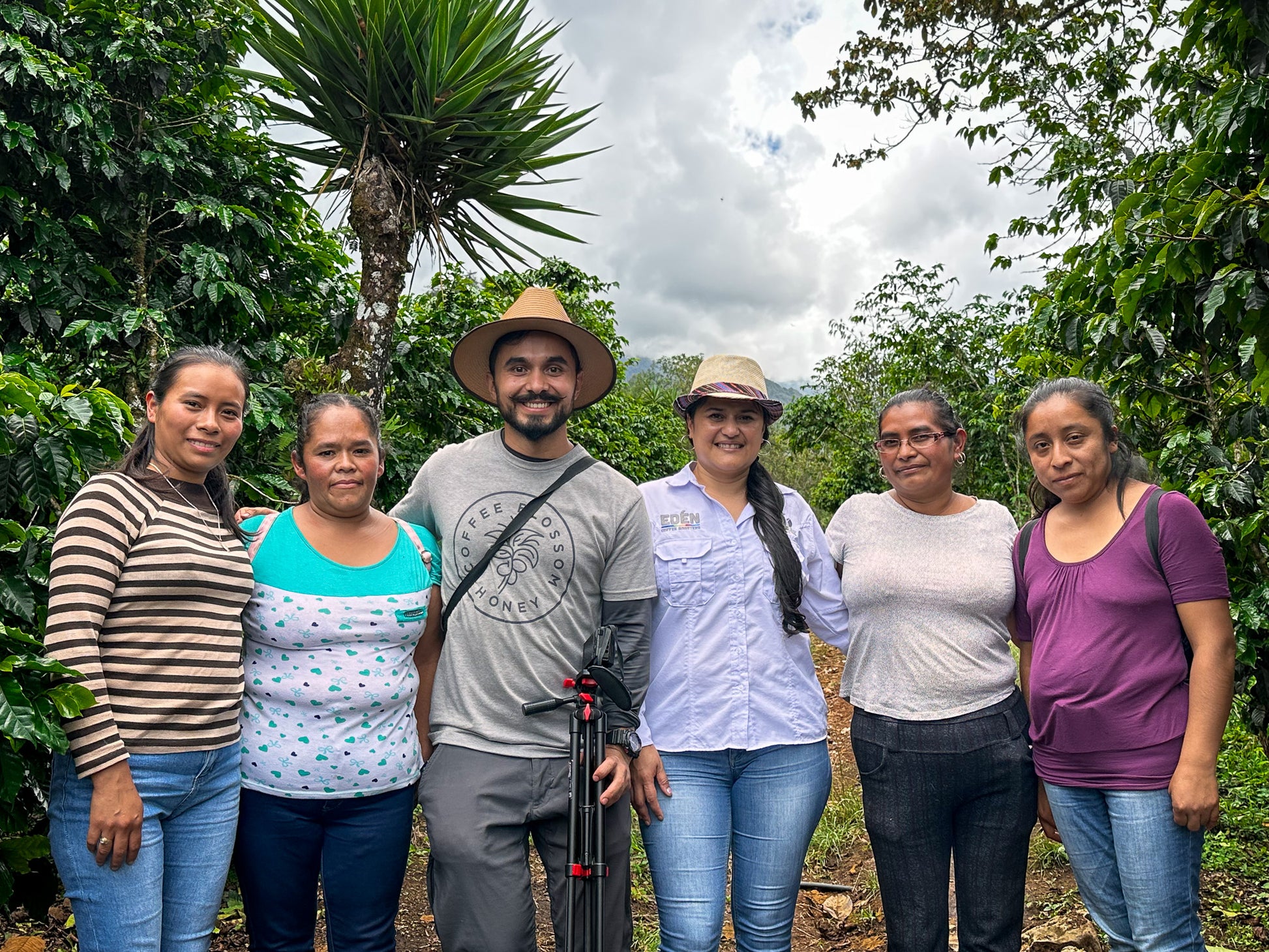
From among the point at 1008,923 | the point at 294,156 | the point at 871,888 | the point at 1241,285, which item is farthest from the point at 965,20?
the point at 1008,923

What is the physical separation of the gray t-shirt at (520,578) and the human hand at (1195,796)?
54.5 inches

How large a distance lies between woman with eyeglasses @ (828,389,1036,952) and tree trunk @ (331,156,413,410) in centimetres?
297

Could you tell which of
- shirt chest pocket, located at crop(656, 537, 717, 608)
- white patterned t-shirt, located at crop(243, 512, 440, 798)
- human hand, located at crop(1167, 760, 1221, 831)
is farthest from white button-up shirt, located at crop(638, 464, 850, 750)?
human hand, located at crop(1167, 760, 1221, 831)

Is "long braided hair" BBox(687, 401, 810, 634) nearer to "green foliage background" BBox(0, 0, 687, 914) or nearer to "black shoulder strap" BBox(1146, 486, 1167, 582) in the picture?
"black shoulder strap" BBox(1146, 486, 1167, 582)

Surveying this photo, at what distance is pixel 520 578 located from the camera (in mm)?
2539

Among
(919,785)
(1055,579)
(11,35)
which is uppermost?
(11,35)

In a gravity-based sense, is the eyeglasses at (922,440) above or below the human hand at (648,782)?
above

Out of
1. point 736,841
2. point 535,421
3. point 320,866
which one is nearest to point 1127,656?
point 736,841

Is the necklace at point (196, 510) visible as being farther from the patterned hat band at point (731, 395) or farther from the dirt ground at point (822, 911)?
the dirt ground at point (822, 911)

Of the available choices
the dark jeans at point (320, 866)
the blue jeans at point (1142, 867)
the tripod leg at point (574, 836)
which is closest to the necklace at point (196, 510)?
the dark jeans at point (320, 866)

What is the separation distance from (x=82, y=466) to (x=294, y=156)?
10.4ft

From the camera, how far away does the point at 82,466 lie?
262 cm

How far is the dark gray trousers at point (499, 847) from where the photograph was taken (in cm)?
238

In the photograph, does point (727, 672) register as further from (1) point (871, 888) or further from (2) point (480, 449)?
(1) point (871, 888)
